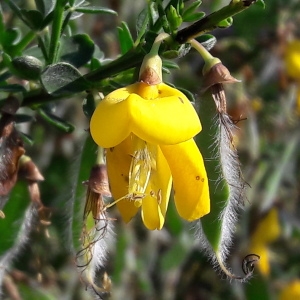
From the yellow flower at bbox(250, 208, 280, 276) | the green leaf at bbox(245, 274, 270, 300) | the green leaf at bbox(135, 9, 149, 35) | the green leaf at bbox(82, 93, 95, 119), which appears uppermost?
the green leaf at bbox(135, 9, 149, 35)

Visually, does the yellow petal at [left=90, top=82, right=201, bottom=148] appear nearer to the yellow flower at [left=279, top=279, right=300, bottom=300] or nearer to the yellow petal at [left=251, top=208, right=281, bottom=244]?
the yellow petal at [left=251, top=208, right=281, bottom=244]

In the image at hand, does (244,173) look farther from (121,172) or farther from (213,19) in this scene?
(213,19)

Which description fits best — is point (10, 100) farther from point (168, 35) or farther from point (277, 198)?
point (277, 198)

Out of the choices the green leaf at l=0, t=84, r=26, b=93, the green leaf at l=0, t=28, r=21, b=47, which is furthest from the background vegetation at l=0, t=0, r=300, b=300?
the green leaf at l=0, t=84, r=26, b=93

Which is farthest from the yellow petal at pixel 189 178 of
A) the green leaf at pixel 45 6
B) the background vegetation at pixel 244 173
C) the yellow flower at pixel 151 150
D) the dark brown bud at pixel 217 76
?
the background vegetation at pixel 244 173

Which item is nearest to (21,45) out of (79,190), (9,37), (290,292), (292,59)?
(9,37)

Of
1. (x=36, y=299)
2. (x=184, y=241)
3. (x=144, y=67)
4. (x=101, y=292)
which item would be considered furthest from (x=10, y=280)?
(x=144, y=67)
